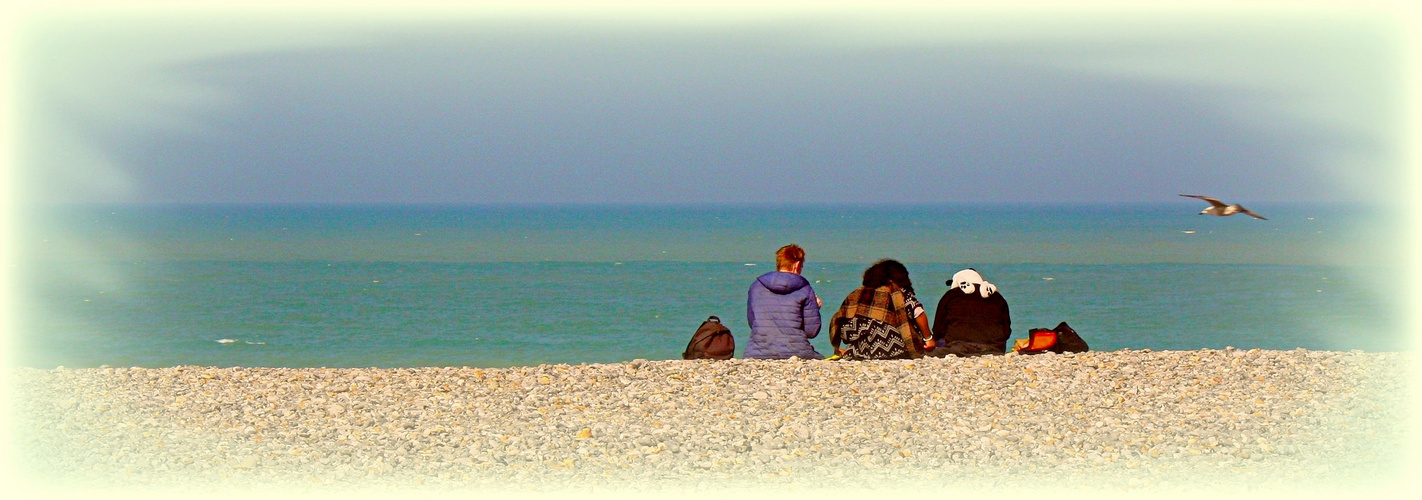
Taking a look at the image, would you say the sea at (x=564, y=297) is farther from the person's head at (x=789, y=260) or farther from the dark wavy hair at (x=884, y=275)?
the dark wavy hair at (x=884, y=275)

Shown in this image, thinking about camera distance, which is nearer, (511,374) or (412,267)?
(511,374)

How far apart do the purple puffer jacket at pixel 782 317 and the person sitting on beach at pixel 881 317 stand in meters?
0.30

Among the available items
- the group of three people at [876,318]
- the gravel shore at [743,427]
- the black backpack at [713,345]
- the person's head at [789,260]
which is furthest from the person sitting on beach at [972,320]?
the black backpack at [713,345]

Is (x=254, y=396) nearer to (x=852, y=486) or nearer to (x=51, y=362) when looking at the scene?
(x=852, y=486)

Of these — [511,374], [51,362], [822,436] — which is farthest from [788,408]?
[51,362]

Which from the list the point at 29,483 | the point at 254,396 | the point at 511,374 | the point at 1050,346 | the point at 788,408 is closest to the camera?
the point at 29,483

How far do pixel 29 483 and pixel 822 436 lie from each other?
4.83m

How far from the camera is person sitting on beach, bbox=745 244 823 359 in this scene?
11.3 meters

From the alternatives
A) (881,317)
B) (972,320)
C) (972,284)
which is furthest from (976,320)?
(881,317)

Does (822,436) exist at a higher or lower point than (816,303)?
lower

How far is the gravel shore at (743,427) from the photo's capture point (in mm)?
7629

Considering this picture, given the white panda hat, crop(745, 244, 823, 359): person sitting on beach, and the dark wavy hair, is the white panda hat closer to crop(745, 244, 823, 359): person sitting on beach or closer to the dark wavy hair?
the dark wavy hair

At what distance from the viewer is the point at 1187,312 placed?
3167 cm

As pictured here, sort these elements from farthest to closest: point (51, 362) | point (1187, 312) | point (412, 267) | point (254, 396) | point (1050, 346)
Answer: point (412, 267) → point (1187, 312) → point (51, 362) → point (1050, 346) → point (254, 396)
